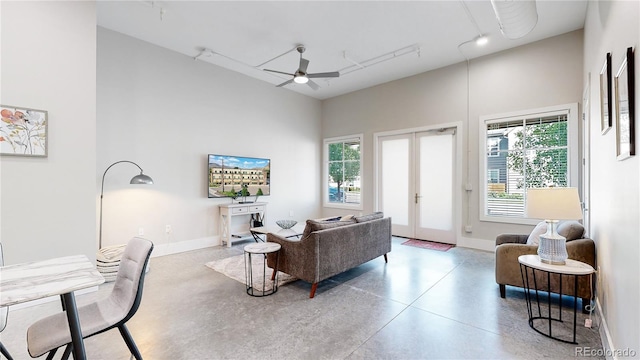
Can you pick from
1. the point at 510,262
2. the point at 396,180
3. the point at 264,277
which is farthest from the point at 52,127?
the point at 396,180

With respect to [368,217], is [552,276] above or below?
below

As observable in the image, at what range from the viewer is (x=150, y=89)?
→ 4.57 metres

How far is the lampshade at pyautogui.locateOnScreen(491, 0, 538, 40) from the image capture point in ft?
8.32

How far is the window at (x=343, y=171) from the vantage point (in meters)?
7.05

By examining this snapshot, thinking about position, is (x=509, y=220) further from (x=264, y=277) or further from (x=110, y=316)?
(x=110, y=316)

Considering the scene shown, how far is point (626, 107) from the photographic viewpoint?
1.55 metres

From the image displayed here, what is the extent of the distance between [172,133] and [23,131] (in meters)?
2.11

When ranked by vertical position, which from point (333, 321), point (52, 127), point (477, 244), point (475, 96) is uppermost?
point (475, 96)

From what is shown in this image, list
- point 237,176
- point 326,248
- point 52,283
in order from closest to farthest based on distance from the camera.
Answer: point 52,283 → point 326,248 → point 237,176

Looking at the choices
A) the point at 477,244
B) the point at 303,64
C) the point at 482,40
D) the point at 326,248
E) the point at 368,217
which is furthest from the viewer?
the point at 477,244

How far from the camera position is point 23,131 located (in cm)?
280

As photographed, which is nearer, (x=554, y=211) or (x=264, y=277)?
(x=554, y=211)

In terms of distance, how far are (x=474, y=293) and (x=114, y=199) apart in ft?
16.5

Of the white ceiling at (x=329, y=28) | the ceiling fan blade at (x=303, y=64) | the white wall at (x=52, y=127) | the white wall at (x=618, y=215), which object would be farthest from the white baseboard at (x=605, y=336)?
the white wall at (x=52, y=127)
